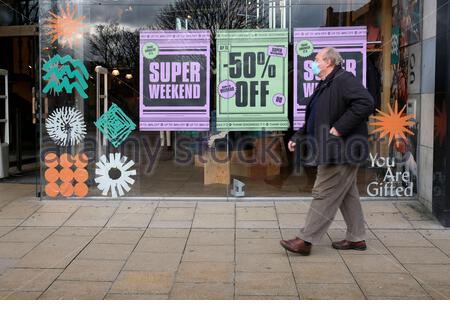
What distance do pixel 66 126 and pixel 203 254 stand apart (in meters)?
3.06

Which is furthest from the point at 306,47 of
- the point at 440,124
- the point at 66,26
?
the point at 66,26

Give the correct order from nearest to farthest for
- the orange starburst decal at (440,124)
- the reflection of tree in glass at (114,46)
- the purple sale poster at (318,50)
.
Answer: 1. the orange starburst decal at (440,124)
2. the purple sale poster at (318,50)
3. the reflection of tree in glass at (114,46)

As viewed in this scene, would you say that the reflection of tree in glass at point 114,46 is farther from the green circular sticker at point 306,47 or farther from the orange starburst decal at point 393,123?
the orange starburst decal at point 393,123

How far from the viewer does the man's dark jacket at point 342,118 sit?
15.8 feet

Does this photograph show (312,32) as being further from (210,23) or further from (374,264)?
(374,264)

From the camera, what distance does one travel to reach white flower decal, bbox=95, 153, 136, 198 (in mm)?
7367

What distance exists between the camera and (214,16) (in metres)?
7.27

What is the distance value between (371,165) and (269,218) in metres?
1.66

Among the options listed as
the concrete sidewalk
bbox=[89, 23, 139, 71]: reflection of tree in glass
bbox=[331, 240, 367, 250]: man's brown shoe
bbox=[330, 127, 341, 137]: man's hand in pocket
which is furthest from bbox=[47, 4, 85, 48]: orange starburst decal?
bbox=[331, 240, 367, 250]: man's brown shoe

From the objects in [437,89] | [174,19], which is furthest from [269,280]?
[174,19]

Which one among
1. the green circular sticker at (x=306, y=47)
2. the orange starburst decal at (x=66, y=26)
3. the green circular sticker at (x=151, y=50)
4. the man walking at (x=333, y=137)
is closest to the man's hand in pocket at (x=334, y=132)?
the man walking at (x=333, y=137)

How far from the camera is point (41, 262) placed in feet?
16.4

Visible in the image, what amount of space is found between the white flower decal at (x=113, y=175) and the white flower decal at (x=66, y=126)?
0.43 metres

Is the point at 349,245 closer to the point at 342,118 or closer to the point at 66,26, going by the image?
the point at 342,118
